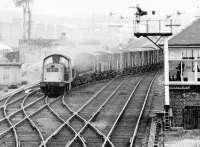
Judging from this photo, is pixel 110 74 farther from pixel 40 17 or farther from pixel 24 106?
pixel 40 17

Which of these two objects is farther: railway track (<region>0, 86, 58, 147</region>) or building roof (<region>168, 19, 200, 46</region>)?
building roof (<region>168, 19, 200, 46</region>)

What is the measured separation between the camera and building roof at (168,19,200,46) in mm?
21219

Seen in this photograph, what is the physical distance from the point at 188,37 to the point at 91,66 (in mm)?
17328

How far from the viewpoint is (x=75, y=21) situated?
495ft

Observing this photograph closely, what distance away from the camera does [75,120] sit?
22.9 m

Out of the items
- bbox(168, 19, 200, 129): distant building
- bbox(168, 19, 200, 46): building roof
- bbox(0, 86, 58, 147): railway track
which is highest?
bbox(168, 19, 200, 46): building roof

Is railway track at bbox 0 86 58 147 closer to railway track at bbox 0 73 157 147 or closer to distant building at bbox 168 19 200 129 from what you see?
railway track at bbox 0 73 157 147

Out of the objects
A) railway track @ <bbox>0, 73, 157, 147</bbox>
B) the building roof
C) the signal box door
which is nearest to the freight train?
railway track @ <bbox>0, 73, 157, 147</bbox>

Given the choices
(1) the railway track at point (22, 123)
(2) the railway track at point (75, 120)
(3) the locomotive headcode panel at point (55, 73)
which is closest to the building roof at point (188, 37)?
(2) the railway track at point (75, 120)

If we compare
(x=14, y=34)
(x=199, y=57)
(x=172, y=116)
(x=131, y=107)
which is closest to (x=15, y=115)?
(x=131, y=107)

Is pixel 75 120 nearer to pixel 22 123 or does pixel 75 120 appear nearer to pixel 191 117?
pixel 22 123

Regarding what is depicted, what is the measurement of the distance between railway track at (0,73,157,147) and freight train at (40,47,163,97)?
1286mm

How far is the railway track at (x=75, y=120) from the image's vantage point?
18359 millimetres

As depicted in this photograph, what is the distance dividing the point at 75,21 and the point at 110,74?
108m
